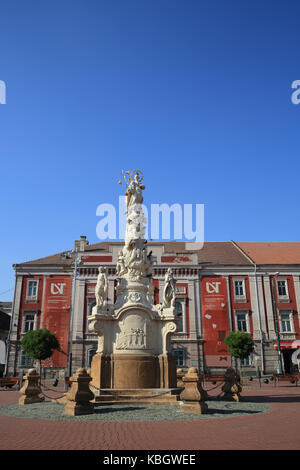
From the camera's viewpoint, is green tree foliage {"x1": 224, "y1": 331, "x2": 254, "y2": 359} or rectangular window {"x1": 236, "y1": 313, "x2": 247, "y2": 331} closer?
green tree foliage {"x1": 224, "y1": 331, "x2": 254, "y2": 359}

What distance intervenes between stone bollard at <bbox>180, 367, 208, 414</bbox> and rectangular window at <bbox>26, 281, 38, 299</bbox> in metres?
27.4

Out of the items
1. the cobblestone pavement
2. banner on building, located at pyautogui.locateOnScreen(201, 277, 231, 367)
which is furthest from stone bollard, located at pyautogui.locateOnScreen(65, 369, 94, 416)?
banner on building, located at pyautogui.locateOnScreen(201, 277, 231, 367)

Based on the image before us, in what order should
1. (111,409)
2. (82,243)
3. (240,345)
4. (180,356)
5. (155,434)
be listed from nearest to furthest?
(155,434) → (111,409) → (240,345) → (180,356) → (82,243)

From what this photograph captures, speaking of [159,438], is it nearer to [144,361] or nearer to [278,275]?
[144,361]

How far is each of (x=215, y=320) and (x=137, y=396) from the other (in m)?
23.5

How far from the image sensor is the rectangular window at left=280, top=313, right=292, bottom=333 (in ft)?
113

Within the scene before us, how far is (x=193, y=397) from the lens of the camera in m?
10.2

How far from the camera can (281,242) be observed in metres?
43.2

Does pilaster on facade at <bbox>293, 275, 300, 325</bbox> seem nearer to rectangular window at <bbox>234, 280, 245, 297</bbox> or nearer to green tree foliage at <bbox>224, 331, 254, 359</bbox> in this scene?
rectangular window at <bbox>234, 280, 245, 297</bbox>

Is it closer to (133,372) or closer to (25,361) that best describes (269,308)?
(25,361)

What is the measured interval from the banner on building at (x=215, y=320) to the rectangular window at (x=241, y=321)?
1164 millimetres

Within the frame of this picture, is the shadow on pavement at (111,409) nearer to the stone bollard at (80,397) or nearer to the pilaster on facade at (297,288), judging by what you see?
the stone bollard at (80,397)

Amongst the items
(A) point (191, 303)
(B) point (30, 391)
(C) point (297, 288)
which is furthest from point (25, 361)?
(C) point (297, 288)
